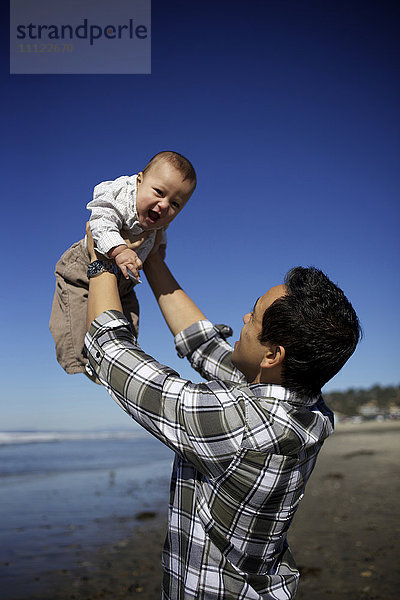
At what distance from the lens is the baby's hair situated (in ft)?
7.06

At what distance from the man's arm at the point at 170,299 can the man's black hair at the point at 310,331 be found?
0.58 m

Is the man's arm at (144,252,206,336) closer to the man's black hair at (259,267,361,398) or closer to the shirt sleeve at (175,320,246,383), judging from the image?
the shirt sleeve at (175,320,246,383)

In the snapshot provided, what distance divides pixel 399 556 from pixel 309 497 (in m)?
3.77

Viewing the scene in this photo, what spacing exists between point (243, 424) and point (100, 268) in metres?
0.69

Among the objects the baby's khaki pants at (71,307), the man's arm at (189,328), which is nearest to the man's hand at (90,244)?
the baby's khaki pants at (71,307)

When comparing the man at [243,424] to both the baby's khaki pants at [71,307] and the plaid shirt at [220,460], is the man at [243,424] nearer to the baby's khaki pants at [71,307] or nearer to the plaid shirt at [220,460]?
the plaid shirt at [220,460]

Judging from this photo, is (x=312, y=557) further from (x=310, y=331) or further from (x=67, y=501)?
(x=310, y=331)

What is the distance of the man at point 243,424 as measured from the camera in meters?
1.51

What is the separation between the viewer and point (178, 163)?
7.08ft

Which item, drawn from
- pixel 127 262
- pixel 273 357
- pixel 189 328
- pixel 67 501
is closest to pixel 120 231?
pixel 127 262

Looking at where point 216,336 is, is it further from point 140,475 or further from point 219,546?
point 140,475

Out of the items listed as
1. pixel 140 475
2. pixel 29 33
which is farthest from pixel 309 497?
pixel 29 33

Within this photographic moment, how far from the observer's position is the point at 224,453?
4.93 ft

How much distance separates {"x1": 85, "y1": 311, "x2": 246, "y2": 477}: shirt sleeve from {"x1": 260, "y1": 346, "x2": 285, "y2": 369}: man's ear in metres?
0.12
